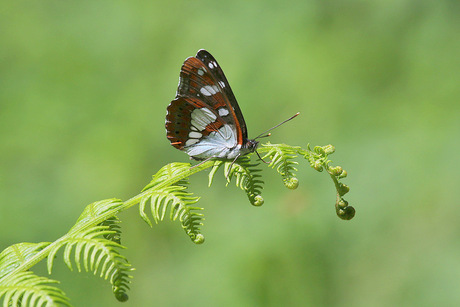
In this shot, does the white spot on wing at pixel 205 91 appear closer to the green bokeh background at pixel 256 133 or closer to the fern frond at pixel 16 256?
the fern frond at pixel 16 256

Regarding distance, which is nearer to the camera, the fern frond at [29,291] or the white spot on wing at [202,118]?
the fern frond at [29,291]

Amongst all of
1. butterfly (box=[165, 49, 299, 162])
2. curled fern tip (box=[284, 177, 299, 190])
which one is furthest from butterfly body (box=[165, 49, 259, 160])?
curled fern tip (box=[284, 177, 299, 190])

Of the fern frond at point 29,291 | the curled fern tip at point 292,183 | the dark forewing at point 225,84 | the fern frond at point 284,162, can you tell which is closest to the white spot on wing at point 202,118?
the dark forewing at point 225,84

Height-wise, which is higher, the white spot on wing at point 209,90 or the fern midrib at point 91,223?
the white spot on wing at point 209,90

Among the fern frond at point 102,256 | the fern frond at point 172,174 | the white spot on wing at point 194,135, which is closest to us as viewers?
the fern frond at point 102,256

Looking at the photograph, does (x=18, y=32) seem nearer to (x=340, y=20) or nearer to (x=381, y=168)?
(x=340, y=20)

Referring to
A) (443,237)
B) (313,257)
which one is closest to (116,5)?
(313,257)

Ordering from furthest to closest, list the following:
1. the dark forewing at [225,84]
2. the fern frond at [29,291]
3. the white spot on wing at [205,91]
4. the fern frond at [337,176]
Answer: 1. the white spot on wing at [205,91]
2. the dark forewing at [225,84]
3. the fern frond at [337,176]
4. the fern frond at [29,291]

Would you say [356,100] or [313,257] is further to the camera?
[356,100]

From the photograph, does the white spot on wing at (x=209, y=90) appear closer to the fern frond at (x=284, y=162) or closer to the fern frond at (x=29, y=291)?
the fern frond at (x=284, y=162)
